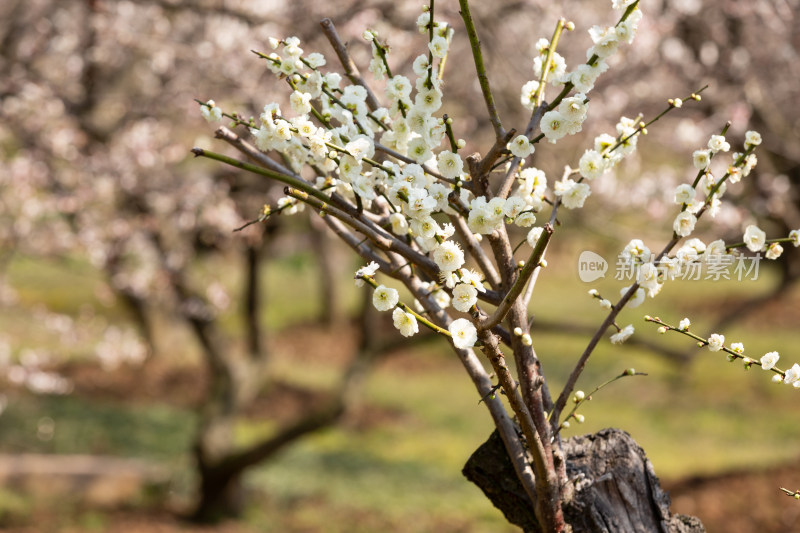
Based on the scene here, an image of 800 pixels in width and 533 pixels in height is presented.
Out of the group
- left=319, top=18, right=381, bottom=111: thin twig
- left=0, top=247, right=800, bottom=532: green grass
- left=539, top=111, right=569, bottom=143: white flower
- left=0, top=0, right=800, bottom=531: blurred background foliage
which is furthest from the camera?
left=0, top=247, right=800, bottom=532: green grass

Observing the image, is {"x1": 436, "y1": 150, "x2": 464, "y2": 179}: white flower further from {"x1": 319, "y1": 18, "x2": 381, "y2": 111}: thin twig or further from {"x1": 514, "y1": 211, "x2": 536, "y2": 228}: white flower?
{"x1": 319, "y1": 18, "x2": 381, "y2": 111}: thin twig

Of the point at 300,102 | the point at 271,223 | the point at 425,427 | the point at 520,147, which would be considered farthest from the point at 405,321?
Result: the point at 425,427

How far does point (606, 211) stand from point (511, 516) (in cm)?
851

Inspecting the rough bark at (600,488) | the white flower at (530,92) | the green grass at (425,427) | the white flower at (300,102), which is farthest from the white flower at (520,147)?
the green grass at (425,427)

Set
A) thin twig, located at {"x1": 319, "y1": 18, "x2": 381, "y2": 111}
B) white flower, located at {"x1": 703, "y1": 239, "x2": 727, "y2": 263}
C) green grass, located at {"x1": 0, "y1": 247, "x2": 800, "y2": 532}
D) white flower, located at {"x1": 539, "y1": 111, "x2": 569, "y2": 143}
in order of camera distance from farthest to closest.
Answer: green grass, located at {"x1": 0, "y1": 247, "x2": 800, "y2": 532} < thin twig, located at {"x1": 319, "y1": 18, "x2": 381, "y2": 111} < white flower, located at {"x1": 703, "y1": 239, "x2": 727, "y2": 263} < white flower, located at {"x1": 539, "y1": 111, "x2": 569, "y2": 143}

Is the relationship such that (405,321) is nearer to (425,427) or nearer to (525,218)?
(525,218)

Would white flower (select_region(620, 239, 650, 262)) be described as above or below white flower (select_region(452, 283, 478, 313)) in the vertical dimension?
above

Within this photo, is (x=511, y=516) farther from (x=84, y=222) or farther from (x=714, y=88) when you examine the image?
(x=84, y=222)

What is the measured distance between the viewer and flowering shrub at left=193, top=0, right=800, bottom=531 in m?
1.66

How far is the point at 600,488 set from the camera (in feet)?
6.26

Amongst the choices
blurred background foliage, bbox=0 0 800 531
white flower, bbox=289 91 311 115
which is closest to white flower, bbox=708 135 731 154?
white flower, bbox=289 91 311 115

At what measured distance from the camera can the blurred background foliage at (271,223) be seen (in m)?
6.39

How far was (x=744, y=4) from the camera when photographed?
6.68 meters

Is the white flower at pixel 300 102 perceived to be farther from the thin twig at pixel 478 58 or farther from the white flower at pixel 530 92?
the white flower at pixel 530 92
